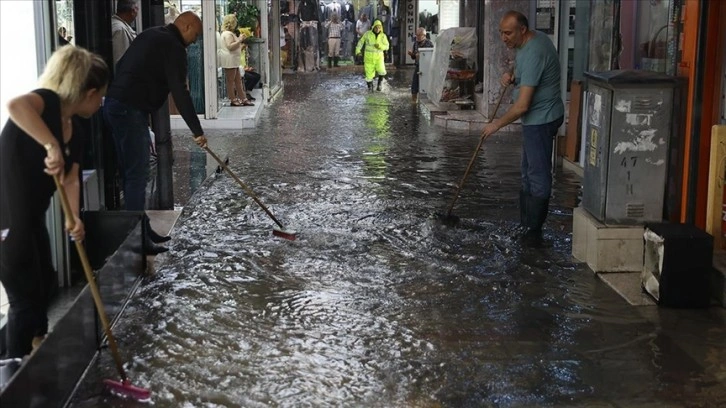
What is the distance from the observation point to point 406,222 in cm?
896

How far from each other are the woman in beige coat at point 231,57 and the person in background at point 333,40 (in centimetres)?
1543

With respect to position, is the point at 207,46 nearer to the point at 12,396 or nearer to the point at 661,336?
the point at 661,336

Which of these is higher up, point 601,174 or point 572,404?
point 601,174

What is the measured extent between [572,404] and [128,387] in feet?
7.21

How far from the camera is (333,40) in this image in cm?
3350

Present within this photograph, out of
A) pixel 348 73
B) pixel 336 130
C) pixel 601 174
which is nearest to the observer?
pixel 601 174

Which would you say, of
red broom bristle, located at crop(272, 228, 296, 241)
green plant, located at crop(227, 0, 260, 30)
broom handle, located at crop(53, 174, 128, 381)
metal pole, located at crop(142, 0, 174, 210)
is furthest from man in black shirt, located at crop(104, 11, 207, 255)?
green plant, located at crop(227, 0, 260, 30)

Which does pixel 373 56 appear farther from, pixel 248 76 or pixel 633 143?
pixel 633 143

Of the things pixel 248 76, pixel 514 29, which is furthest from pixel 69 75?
pixel 248 76

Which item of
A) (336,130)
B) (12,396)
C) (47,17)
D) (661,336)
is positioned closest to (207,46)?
(336,130)

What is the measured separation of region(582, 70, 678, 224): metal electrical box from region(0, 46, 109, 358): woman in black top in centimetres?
378

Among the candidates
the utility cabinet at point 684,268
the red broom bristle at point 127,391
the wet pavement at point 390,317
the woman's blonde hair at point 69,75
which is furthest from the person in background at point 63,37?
the utility cabinet at point 684,268

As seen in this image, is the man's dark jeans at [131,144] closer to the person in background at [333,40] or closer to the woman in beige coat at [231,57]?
the woman in beige coat at [231,57]

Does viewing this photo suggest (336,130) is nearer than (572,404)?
No
